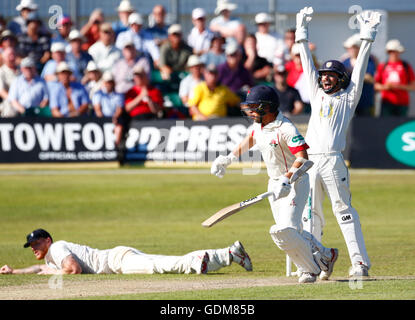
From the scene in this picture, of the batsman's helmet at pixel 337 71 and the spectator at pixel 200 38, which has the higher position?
the spectator at pixel 200 38

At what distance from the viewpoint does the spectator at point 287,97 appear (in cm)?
2053

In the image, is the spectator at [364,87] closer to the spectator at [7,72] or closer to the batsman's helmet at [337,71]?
the spectator at [7,72]

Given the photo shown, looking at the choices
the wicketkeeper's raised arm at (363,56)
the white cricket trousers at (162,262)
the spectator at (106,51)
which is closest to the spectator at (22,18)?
the spectator at (106,51)

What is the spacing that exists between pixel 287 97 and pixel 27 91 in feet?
19.9

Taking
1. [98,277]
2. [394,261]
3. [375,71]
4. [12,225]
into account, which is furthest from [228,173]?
[98,277]

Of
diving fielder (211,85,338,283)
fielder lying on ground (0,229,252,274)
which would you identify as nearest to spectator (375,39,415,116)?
fielder lying on ground (0,229,252,274)

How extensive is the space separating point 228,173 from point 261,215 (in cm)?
356

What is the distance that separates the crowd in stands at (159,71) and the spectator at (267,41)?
24mm

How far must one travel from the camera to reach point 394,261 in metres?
12.0

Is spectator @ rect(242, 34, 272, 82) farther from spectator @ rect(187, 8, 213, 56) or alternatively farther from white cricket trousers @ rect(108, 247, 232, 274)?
white cricket trousers @ rect(108, 247, 232, 274)

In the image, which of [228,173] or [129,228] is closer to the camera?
[129,228]

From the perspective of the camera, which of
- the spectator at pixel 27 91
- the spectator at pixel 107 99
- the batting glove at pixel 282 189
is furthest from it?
the spectator at pixel 27 91

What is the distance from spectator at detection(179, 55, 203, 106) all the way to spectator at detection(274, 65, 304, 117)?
5.93 ft
